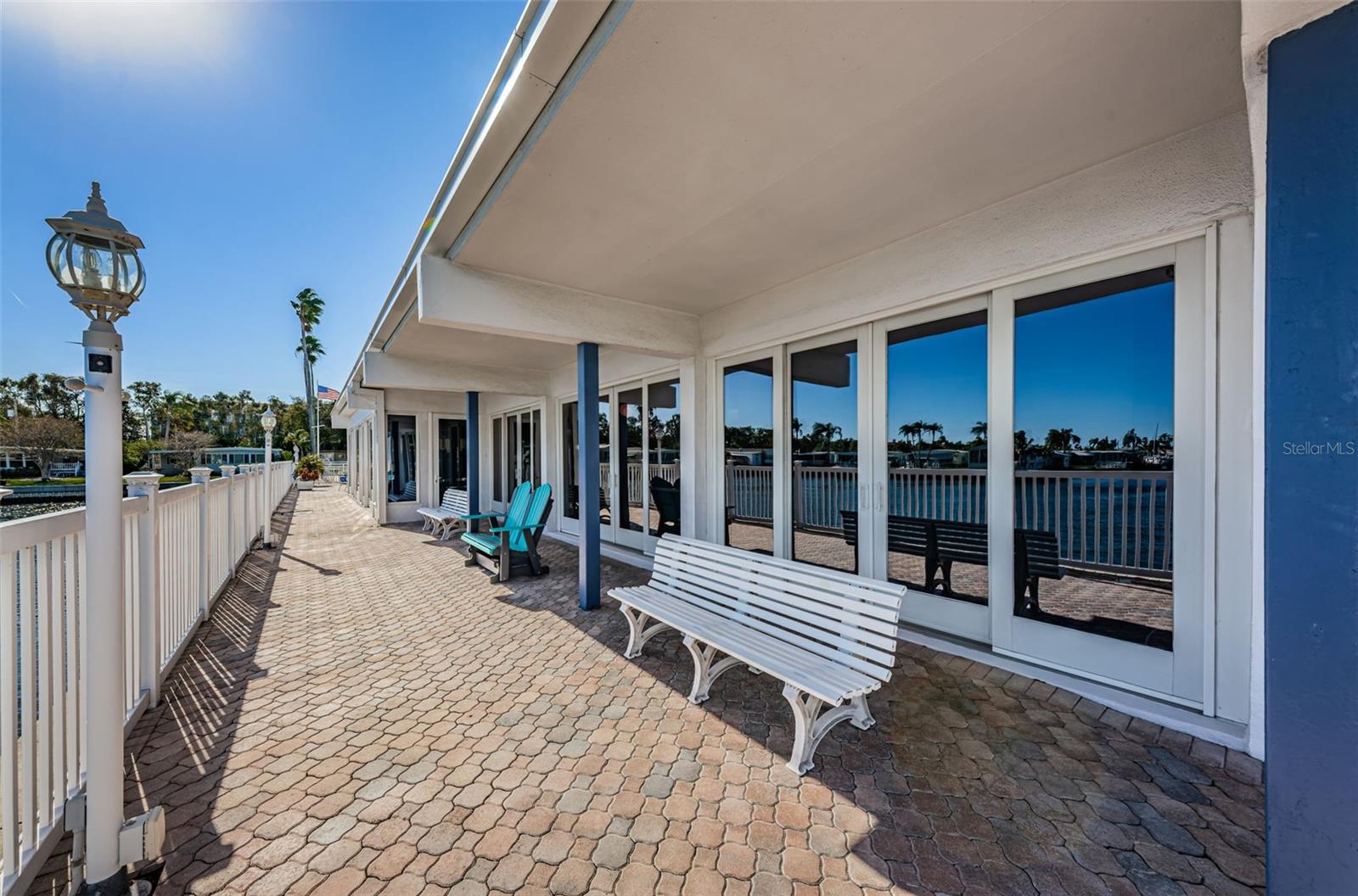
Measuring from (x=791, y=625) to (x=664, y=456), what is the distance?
11.8 ft

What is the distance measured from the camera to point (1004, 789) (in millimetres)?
1990

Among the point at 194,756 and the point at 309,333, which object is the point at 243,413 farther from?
the point at 194,756

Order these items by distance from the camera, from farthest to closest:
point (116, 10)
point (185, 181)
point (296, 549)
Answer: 1. point (296, 549)
2. point (185, 181)
3. point (116, 10)

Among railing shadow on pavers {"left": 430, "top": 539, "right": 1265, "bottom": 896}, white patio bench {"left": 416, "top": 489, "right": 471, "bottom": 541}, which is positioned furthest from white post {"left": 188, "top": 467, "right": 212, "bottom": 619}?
white patio bench {"left": 416, "top": 489, "right": 471, "bottom": 541}

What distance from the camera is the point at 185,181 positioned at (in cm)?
516

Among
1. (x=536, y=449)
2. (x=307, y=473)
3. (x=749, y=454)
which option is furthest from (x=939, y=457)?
(x=307, y=473)

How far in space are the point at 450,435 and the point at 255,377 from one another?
59201mm

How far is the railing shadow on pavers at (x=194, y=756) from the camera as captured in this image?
169 centimetres

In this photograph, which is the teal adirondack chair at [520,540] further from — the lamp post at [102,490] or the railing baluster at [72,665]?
the lamp post at [102,490]

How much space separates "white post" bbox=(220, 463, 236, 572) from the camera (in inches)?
206

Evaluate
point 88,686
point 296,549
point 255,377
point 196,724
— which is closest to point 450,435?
point 296,549

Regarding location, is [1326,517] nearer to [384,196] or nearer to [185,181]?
[384,196]

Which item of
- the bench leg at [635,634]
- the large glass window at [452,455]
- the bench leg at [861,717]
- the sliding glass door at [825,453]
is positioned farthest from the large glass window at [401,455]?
the bench leg at [861,717]

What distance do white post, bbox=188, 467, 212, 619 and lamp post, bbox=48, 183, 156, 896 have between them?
303cm
